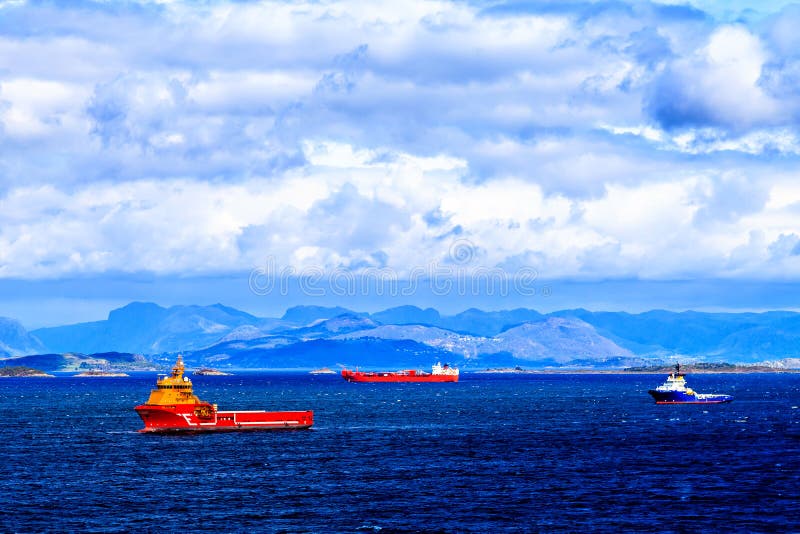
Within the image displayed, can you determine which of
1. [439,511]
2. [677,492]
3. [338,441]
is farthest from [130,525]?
[338,441]

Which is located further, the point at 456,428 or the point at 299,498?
the point at 456,428

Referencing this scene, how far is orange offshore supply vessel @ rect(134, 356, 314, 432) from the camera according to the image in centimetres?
15562

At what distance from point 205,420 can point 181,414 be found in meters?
4.32

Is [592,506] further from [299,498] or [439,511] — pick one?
[299,498]

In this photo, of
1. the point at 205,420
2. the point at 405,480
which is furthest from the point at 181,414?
the point at 405,480

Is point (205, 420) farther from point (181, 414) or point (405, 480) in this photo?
point (405, 480)

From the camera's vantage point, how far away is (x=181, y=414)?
512ft

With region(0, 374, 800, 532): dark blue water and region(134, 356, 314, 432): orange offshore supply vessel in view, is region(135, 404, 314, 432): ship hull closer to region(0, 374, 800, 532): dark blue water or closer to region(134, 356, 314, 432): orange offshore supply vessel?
region(134, 356, 314, 432): orange offshore supply vessel

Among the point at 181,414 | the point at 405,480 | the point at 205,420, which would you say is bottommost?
the point at 405,480

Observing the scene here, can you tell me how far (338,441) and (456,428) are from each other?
103ft

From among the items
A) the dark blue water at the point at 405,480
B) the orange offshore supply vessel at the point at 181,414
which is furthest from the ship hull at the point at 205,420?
the dark blue water at the point at 405,480

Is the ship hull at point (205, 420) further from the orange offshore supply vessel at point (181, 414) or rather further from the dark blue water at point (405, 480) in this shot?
the dark blue water at point (405, 480)

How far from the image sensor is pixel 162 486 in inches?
4230

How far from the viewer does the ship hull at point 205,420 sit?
512 feet
